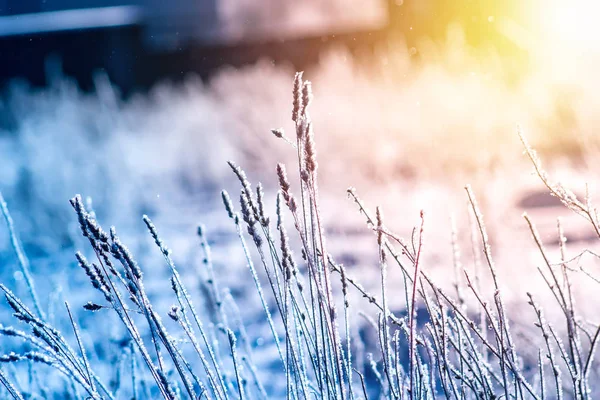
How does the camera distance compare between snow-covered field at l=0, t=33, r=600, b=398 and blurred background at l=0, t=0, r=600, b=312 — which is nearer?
snow-covered field at l=0, t=33, r=600, b=398

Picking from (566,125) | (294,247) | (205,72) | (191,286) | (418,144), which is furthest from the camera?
(205,72)

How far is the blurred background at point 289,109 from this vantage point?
527 cm

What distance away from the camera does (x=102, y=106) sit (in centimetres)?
834

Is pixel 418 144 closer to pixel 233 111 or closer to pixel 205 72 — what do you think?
pixel 233 111

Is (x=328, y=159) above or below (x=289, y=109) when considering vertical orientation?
below

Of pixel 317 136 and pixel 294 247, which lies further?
pixel 317 136

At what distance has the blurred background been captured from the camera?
5.27m

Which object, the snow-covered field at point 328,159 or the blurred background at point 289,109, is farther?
the blurred background at point 289,109

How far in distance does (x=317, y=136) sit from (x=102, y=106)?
3.68m

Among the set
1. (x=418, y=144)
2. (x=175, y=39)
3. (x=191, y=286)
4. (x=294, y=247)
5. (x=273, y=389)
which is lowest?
(x=273, y=389)

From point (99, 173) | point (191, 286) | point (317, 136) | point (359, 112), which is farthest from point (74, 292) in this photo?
point (359, 112)

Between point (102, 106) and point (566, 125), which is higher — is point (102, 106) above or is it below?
above

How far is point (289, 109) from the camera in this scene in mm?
6398

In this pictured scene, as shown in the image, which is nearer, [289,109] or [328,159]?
[328,159]
